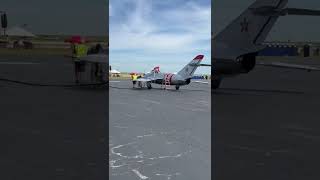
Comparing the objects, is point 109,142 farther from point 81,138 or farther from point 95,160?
point 95,160

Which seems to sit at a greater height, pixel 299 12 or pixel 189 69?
pixel 299 12

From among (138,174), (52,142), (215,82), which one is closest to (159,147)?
(138,174)

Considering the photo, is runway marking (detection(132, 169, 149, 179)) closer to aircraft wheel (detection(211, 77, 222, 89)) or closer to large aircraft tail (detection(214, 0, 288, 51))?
large aircraft tail (detection(214, 0, 288, 51))

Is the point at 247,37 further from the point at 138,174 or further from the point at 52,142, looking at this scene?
the point at 138,174

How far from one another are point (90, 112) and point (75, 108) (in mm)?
1192

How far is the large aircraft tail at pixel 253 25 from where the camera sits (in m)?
23.9

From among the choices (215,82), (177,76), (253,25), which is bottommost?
(215,82)

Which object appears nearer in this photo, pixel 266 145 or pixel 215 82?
pixel 266 145

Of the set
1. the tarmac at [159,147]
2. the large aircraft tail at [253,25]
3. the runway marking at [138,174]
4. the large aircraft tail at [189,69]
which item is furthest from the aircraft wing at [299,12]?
the runway marking at [138,174]

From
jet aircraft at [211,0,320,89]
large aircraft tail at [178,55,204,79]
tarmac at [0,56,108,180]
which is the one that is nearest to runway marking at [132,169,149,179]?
tarmac at [0,56,108,180]

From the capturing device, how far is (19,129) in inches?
364

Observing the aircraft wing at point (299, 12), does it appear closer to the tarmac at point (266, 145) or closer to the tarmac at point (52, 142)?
the tarmac at point (266, 145)

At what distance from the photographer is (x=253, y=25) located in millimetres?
24375

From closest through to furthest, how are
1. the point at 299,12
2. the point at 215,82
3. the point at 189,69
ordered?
the point at 299,12 → the point at 215,82 → the point at 189,69
